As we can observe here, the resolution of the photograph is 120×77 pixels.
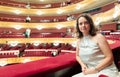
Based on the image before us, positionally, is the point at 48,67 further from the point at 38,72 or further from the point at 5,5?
the point at 5,5

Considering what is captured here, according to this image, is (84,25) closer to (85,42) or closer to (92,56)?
(85,42)

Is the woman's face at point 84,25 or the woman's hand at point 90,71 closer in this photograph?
the woman's hand at point 90,71

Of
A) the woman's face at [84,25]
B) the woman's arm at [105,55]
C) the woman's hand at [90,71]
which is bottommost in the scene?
the woman's hand at [90,71]

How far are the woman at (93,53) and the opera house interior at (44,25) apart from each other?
926cm

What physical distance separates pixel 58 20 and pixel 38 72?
73.8 feet

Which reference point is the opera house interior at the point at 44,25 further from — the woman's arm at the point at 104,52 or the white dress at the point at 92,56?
the woman's arm at the point at 104,52

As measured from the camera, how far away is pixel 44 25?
2386 cm

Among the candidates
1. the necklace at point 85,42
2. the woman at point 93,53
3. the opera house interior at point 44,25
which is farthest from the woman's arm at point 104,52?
the opera house interior at point 44,25

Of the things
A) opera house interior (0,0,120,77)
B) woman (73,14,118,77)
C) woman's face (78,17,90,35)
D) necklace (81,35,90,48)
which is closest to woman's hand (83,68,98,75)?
woman (73,14,118,77)

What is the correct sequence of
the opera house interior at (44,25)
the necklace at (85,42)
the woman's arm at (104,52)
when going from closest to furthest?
the woman's arm at (104,52)
the necklace at (85,42)
the opera house interior at (44,25)

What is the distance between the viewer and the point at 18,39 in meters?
19.4

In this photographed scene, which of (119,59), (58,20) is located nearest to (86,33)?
(119,59)

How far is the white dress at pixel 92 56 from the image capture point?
1798mm

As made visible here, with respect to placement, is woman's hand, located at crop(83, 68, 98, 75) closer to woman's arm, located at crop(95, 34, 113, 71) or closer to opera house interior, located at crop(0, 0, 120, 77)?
woman's arm, located at crop(95, 34, 113, 71)
